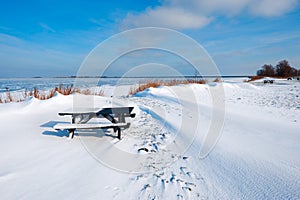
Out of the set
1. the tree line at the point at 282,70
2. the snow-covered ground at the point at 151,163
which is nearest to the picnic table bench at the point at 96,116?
the snow-covered ground at the point at 151,163

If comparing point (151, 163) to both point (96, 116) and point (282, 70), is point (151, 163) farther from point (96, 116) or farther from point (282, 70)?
point (282, 70)

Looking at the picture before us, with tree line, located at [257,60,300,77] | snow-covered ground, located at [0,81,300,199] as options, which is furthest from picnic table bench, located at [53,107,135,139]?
tree line, located at [257,60,300,77]

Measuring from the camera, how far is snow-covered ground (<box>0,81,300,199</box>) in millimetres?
1978

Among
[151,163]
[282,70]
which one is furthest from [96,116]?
[282,70]

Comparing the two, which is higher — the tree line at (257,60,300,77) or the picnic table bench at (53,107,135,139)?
the tree line at (257,60,300,77)

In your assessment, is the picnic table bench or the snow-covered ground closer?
the snow-covered ground

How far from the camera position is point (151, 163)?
270cm

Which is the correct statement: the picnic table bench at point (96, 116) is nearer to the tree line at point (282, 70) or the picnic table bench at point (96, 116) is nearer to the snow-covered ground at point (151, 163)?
the snow-covered ground at point (151, 163)

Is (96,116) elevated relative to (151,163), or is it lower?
elevated

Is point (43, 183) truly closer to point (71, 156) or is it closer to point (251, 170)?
point (71, 156)

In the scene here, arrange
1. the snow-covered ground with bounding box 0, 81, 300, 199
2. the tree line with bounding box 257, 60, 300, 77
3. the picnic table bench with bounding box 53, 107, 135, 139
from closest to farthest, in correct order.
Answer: the snow-covered ground with bounding box 0, 81, 300, 199 → the picnic table bench with bounding box 53, 107, 135, 139 → the tree line with bounding box 257, 60, 300, 77

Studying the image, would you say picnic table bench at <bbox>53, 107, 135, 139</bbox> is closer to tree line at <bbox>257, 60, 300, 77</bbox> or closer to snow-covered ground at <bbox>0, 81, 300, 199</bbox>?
snow-covered ground at <bbox>0, 81, 300, 199</bbox>

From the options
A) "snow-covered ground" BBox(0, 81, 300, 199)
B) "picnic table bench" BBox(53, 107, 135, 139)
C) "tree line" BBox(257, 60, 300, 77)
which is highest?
"tree line" BBox(257, 60, 300, 77)

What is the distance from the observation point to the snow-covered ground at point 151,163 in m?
1.98
